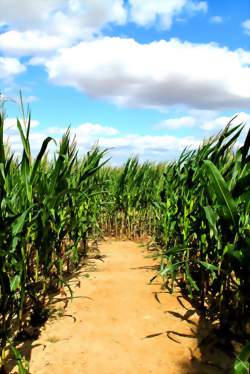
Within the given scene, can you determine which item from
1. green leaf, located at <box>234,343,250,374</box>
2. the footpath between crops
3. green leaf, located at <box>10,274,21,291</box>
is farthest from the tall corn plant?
green leaf, located at <box>10,274,21,291</box>

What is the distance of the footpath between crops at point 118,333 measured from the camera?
264cm

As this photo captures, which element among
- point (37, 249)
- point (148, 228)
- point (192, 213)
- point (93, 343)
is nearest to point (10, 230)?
point (37, 249)

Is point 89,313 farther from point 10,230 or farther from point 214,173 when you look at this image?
point 214,173

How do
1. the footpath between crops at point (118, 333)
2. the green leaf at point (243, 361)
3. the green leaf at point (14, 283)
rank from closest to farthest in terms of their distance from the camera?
the green leaf at point (243, 361)
the green leaf at point (14, 283)
the footpath between crops at point (118, 333)

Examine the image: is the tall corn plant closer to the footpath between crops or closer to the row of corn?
the footpath between crops

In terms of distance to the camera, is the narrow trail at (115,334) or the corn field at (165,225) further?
the narrow trail at (115,334)

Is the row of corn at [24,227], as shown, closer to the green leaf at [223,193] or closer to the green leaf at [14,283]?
the green leaf at [14,283]

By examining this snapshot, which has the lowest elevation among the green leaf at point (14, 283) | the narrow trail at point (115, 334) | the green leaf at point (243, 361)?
the narrow trail at point (115, 334)

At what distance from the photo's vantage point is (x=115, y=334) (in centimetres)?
305

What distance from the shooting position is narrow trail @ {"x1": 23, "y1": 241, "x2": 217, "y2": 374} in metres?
2.64

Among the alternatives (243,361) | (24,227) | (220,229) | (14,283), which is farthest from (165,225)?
(243,361)

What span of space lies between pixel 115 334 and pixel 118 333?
0.09 ft

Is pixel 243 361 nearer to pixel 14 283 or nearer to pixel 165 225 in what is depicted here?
pixel 14 283

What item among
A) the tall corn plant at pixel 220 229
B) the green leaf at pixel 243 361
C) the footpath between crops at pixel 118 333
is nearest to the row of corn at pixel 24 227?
the footpath between crops at pixel 118 333
